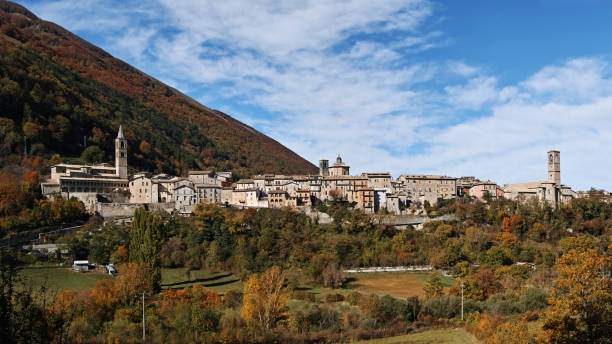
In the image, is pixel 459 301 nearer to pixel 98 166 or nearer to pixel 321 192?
pixel 321 192

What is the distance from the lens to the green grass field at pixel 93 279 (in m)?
36.1

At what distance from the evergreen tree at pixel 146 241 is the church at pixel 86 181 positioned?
1609 cm

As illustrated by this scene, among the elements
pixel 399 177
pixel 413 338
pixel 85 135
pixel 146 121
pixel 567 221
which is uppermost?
pixel 146 121

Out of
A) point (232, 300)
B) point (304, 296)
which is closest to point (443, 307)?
point (304, 296)

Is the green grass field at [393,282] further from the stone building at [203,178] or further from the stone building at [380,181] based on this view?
the stone building at [203,178]

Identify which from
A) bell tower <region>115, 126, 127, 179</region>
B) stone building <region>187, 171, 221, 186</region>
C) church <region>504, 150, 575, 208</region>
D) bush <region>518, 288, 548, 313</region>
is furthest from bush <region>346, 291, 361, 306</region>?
bell tower <region>115, 126, 127, 179</region>

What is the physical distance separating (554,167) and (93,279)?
58.8 meters

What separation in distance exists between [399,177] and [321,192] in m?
12.6

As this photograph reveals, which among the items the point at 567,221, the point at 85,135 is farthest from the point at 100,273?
the point at 567,221

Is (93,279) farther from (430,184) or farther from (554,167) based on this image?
(554,167)

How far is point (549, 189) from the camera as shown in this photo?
211 ft

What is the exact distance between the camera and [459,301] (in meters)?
33.8

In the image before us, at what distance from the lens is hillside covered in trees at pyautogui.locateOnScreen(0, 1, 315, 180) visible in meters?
67.6

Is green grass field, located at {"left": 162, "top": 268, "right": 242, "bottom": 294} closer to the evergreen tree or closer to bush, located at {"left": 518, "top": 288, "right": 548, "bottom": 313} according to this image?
the evergreen tree
